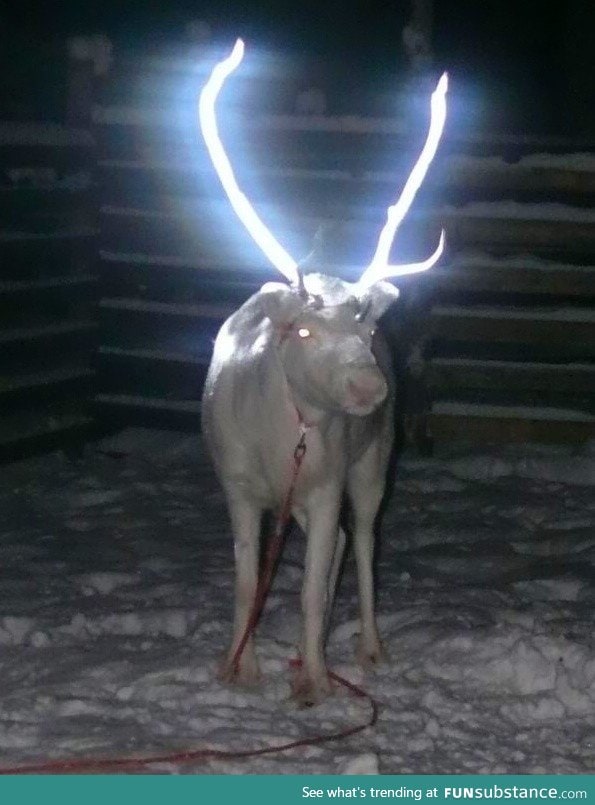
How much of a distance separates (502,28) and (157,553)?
883 cm

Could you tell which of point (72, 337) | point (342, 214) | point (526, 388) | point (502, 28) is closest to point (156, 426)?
point (72, 337)

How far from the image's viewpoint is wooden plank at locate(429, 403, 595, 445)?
8.15 m

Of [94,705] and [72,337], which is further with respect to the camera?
[72,337]

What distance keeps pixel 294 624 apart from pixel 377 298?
63.2 inches

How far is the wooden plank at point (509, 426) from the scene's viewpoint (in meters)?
8.15

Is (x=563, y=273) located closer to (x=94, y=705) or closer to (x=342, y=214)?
(x=342, y=214)

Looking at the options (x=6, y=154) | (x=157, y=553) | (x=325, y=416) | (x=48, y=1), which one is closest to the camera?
(x=325, y=416)

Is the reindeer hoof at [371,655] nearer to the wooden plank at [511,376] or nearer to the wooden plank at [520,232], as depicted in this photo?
the wooden plank at [511,376]

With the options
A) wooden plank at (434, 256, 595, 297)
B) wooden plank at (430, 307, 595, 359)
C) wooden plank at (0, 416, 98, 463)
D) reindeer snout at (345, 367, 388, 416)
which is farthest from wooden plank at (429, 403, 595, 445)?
reindeer snout at (345, 367, 388, 416)

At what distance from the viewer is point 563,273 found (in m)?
8.01

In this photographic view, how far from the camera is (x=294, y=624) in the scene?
18.0 feet

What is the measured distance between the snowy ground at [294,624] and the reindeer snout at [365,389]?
44.5 inches

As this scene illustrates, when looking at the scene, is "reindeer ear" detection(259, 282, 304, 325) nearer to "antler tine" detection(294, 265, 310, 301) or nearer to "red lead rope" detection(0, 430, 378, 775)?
"antler tine" detection(294, 265, 310, 301)

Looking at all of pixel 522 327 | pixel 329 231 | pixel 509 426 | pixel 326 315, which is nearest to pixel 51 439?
pixel 329 231
